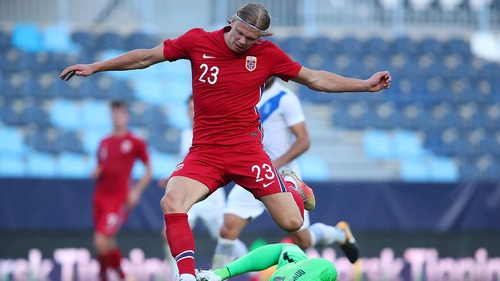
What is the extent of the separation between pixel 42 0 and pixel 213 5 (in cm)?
339

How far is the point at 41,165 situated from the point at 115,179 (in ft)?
13.0

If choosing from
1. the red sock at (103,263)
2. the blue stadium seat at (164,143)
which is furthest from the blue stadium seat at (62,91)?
the red sock at (103,263)

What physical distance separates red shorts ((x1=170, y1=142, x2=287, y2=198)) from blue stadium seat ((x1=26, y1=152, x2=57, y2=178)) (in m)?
8.63

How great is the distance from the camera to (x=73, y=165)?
49.8ft

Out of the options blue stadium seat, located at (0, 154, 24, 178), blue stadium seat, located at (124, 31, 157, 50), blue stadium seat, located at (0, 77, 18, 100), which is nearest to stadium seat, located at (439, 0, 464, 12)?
blue stadium seat, located at (124, 31, 157, 50)

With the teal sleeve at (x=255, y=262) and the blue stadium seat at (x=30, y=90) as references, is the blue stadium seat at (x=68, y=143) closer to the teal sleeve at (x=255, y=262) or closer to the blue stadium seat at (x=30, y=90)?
the blue stadium seat at (x=30, y=90)

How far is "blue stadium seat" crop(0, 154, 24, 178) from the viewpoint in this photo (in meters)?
15.0

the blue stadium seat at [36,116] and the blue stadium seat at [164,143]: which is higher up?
the blue stadium seat at [36,116]

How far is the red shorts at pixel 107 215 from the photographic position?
1123cm

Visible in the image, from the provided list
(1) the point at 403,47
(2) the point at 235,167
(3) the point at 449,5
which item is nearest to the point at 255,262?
(2) the point at 235,167

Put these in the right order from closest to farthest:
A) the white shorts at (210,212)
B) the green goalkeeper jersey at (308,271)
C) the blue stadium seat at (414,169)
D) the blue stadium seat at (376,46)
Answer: the green goalkeeper jersey at (308,271), the white shorts at (210,212), the blue stadium seat at (414,169), the blue stadium seat at (376,46)

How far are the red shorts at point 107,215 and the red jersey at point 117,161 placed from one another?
0.10 m

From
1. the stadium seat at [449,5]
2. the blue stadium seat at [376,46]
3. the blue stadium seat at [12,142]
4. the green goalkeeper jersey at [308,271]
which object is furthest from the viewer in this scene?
the stadium seat at [449,5]

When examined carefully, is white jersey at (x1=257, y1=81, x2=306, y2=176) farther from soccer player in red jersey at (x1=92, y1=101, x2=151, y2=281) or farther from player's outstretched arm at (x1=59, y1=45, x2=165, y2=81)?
soccer player in red jersey at (x1=92, y1=101, x2=151, y2=281)
